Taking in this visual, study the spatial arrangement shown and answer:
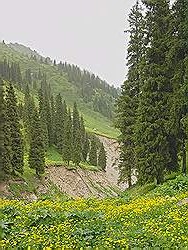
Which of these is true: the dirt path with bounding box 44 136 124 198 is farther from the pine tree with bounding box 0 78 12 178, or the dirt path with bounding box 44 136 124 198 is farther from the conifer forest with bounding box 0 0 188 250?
the pine tree with bounding box 0 78 12 178

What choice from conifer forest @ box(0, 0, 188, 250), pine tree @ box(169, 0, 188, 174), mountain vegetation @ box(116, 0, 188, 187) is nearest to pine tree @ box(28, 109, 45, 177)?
conifer forest @ box(0, 0, 188, 250)

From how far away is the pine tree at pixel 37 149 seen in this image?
235 feet

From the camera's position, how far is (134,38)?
39.2 m

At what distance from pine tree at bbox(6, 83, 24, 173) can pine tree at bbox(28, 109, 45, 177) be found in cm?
636

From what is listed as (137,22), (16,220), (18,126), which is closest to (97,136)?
(18,126)

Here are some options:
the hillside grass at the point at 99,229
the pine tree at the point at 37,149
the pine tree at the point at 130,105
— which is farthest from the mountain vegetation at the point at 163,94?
the pine tree at the point at 37,149

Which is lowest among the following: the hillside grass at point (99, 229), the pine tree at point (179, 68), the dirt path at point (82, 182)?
the dirt path at point (82, 182)

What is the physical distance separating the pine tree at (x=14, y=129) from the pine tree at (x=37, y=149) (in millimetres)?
6365

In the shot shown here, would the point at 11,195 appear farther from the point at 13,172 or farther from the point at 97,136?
the point at 97,136

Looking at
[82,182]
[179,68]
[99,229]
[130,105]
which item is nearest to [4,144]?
[130,105]

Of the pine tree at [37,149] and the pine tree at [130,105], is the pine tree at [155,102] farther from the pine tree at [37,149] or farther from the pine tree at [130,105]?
the pine tree at [37,149]

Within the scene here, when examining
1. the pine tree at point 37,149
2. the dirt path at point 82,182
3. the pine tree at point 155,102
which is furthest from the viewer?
the dirt path at point 82,182

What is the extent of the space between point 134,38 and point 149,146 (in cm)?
1310

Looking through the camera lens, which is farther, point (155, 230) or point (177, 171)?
point (177, 171)
